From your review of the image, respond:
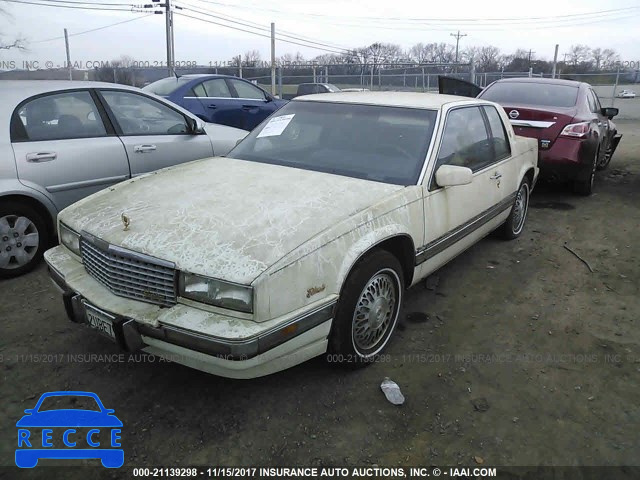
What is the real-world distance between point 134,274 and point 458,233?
2329 millimetres

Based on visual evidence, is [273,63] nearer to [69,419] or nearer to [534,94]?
[534,94]

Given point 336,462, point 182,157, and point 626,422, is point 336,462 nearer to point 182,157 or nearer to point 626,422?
point 626,422

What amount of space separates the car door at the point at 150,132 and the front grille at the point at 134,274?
2.27m

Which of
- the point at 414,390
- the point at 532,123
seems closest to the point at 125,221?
the point at 414,390

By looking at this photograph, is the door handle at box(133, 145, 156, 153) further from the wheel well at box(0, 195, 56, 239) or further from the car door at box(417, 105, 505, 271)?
the car door at box(417, 105, 505, 271)

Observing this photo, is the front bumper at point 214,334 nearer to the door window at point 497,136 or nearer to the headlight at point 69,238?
the headlight at point 69,238

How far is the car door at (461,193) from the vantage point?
11.1ft

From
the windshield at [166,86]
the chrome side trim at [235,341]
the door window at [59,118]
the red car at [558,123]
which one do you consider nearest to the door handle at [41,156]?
the door window at [59,118]

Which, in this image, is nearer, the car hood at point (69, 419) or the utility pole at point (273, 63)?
the car hood at point (69, 419)

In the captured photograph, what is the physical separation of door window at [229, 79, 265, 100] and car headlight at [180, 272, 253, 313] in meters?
7.35

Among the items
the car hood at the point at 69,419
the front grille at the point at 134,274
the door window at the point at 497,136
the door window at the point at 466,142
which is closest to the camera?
the front grille at the point at 134,274

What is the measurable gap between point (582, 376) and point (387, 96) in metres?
2.45

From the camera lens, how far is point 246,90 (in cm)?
931

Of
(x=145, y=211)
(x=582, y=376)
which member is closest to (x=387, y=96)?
(x=145, y=211)
